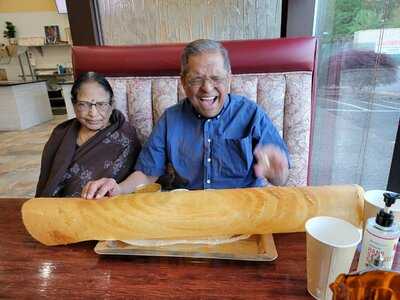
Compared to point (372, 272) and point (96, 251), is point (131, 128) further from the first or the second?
point (372, 272)

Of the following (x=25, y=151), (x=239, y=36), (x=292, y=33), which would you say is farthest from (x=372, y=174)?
(x=25, y=151)

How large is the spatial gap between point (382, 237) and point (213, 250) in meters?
0.32

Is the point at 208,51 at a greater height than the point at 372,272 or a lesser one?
greater

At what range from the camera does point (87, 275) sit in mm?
566

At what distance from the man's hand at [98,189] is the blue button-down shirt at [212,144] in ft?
1.19

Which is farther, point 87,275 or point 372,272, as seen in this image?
point 87,275

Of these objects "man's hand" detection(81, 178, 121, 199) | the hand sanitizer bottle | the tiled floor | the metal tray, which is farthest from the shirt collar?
the tiled floor

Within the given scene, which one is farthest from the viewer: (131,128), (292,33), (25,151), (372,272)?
(25,151)

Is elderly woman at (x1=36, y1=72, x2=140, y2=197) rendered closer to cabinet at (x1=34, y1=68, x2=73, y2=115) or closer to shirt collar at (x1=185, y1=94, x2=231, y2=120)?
shirt collar at (x1=185, y1=94, x2=231, y2=120)

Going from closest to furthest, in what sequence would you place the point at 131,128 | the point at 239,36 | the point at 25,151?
the point at 131,128 < the point at 239,36 < the point at 25,151

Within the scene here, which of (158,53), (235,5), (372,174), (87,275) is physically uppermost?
(235,5)

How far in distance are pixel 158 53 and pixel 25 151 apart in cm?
351

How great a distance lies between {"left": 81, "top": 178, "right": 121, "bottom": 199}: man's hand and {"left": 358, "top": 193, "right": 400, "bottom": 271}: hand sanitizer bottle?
604mm

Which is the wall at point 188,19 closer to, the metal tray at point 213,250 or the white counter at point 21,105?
the metal tray at point 213,250
